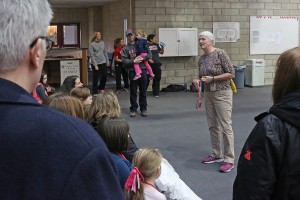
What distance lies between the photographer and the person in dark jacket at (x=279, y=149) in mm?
1579

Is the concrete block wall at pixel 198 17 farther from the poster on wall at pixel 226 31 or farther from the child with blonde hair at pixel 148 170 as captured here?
the child with blonde hair at pixel 148 170

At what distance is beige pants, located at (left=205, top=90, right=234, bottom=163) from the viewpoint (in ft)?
14.7

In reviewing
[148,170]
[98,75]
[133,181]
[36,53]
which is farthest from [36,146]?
[98,75]

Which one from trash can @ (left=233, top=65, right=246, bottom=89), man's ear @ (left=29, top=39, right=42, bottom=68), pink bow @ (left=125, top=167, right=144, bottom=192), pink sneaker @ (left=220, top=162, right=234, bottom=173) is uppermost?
man's ear @ (left=29, top=39, right=42, bottom=68)

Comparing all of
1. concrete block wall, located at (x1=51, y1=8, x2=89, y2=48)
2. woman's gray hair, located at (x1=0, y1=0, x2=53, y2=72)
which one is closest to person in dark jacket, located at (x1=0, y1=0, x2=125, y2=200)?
woman's gray hair, located at (x1=0, y1=0, x2=53, y2=72)

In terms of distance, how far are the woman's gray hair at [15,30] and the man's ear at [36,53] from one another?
12 millimetres

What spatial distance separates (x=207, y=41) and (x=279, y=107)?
2896 mm

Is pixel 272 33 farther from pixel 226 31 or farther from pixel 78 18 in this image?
pixel 78 18

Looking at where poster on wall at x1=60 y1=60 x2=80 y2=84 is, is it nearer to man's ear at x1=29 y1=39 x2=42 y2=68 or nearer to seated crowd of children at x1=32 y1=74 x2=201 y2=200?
seated crowd of children at x1=32 y1=74 x2=201 y2=200

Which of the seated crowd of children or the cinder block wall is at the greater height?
the cinder block wall

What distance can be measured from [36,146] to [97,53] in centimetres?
944

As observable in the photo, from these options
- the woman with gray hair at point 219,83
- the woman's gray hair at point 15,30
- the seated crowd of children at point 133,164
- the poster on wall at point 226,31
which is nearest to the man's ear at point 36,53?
the woman's gray hair at point 15,30

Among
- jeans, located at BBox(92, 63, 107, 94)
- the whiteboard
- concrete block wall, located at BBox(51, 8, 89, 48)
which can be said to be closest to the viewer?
jeans, located at BBox(92, 63, 107, 94)

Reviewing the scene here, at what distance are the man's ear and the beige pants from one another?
12.1ft
